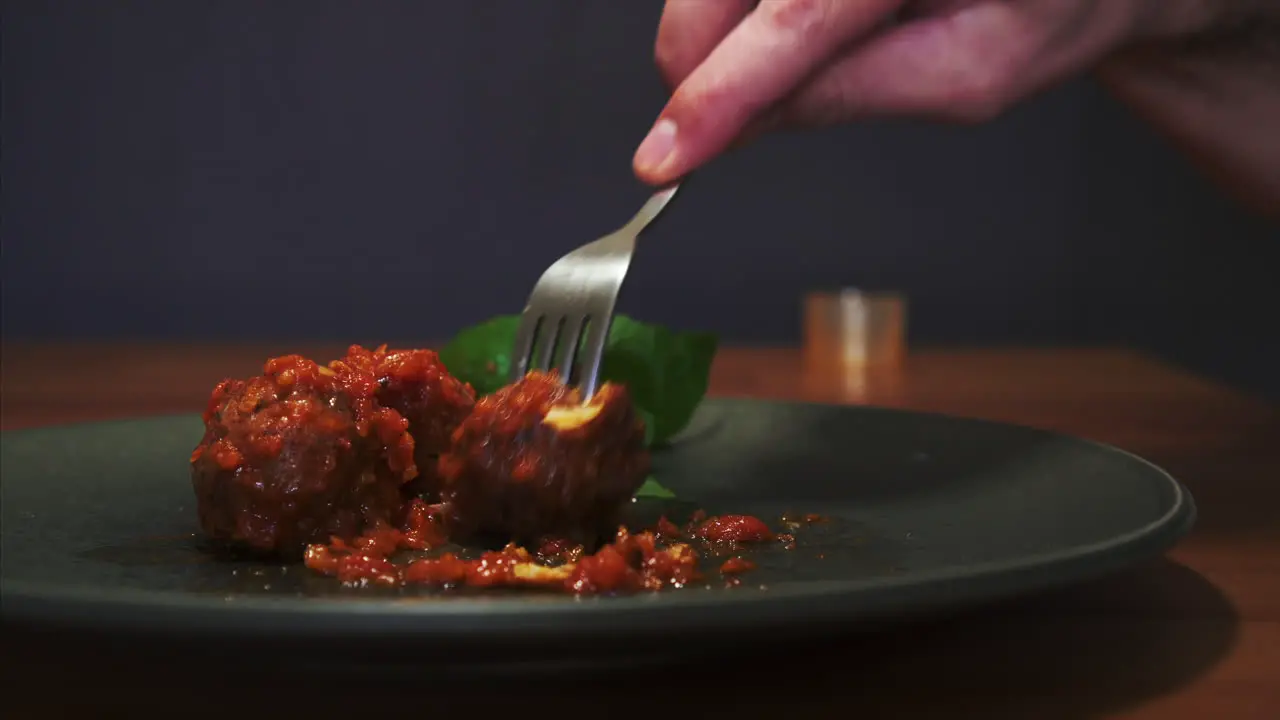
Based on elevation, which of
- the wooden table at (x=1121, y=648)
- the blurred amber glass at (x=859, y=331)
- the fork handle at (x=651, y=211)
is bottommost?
the blurred amber glass at (x=859, y=331)

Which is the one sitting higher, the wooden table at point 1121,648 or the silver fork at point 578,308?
the silver fork at point 578,308

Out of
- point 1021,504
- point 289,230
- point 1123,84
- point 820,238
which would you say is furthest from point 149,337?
point 1021,504

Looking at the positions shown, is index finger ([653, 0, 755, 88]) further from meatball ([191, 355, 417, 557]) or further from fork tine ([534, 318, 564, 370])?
meatball ([191, 355, 417, 557])

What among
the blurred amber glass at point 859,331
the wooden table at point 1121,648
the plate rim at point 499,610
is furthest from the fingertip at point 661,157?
the blurred amber glass at point 859,331

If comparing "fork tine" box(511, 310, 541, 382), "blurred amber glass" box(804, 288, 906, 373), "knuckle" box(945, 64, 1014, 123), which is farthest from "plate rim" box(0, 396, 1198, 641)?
"blurred amber glass" box(804, 288, 906, 373)

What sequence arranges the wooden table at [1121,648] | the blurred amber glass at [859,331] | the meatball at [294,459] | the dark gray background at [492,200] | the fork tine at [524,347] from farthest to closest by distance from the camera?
the dark gray background at [492,200], the blurred amber glass at [859,331], the fork tine at [524,347], the meatball at [294,459], the wooden table at [1121,648]

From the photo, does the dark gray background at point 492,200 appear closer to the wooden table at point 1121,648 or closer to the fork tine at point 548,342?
the wooden table at point 1121,648

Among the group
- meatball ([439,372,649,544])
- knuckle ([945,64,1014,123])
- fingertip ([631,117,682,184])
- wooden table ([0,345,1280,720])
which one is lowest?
wooden table ([0,345,1280,720])

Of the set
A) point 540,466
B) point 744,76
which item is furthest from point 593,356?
point 744,76
